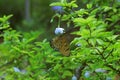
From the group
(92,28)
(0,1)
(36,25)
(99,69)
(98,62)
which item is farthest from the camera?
(0,1)

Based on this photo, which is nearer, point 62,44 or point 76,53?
point 76,53

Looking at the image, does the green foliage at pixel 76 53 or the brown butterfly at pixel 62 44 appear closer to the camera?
the green foliage at pixel 76 53

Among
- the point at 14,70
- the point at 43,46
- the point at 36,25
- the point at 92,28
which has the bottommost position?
the point at 36,25

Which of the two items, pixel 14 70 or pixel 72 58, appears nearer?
pixel 72 58

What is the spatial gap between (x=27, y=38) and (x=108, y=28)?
446 mm

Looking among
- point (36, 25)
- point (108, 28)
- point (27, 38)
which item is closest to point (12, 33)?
point (27, 38)

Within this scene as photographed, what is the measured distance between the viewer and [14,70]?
7.05 feet

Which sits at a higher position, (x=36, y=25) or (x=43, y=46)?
(x=43, y=46)

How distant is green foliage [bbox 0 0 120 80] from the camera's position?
1.55m

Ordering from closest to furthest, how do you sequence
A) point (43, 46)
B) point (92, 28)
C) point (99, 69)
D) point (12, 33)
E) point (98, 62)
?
point (92, 28)
point (98, 62)
point (99, 69)
point (43, 46)
point (12, 33)

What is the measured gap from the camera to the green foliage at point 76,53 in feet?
5.08

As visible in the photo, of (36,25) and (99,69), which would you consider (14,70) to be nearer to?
(99,69)

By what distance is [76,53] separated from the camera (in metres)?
1.75

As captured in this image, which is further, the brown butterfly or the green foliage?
the brown butterfly
